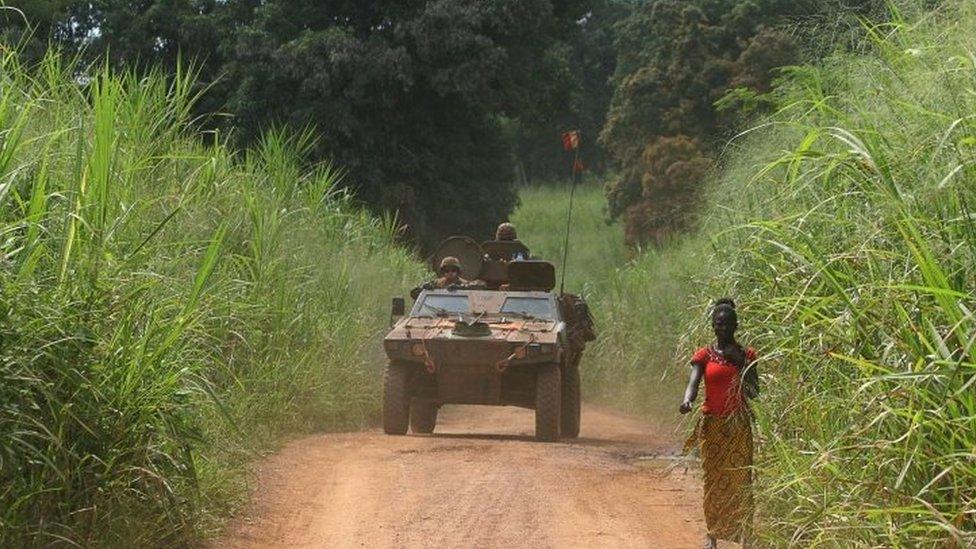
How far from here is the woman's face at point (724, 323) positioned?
26.9 ft

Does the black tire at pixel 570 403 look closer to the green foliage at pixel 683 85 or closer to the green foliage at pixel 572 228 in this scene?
the green foliage at pixel 683 85

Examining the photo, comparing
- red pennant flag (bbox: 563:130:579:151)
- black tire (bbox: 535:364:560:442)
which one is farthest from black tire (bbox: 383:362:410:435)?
red pennant flag (bbox: 563:130:579:151)

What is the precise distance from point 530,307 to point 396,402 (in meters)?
1.84

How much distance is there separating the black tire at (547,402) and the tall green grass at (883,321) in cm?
488

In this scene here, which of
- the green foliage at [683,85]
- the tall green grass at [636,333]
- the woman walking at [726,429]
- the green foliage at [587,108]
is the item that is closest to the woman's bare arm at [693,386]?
the woman walking at [726,429]

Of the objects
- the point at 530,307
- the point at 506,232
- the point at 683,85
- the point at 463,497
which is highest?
the point at 683,85

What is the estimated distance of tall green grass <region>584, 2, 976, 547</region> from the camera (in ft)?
19.6

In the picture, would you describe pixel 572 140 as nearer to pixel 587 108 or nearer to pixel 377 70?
pixel 377 70

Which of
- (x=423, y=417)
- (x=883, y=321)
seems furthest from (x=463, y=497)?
(x=423, y=417)

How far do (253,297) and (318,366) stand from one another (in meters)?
1.93

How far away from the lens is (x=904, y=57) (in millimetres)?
7898

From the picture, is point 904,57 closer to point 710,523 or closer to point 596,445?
point 710,523

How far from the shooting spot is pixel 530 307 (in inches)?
603

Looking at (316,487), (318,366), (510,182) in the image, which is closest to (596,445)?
(318,366)
